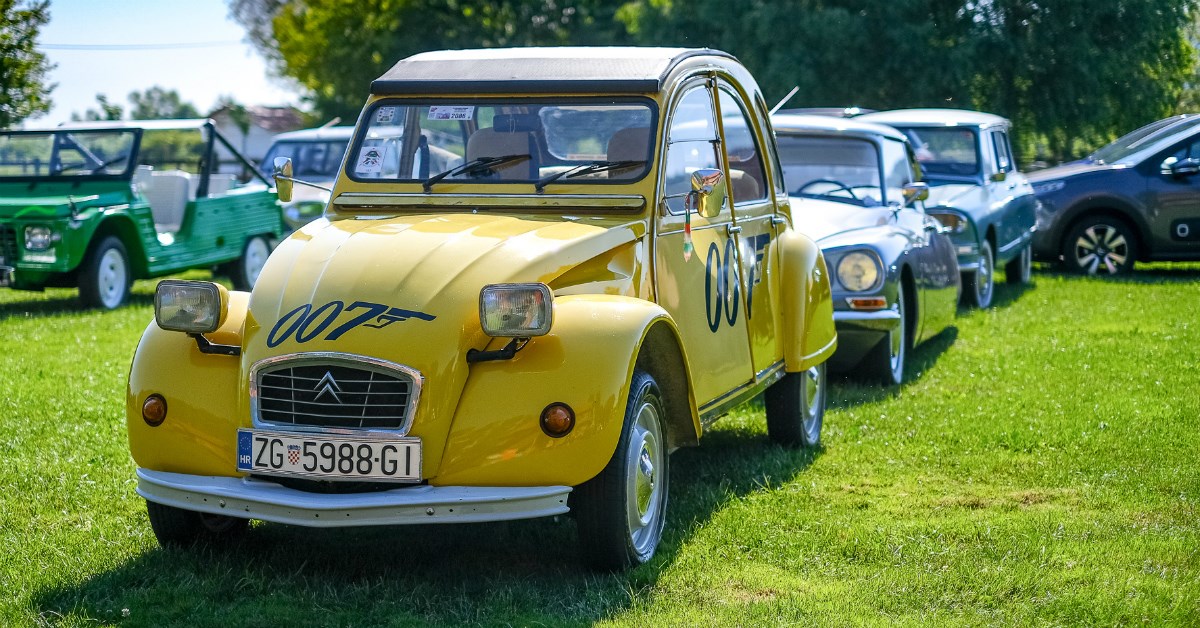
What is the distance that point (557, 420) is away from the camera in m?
4.46

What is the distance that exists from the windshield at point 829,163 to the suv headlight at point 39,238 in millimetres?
6966

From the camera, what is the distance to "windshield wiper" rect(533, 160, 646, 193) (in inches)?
222

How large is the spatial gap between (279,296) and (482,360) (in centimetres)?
77

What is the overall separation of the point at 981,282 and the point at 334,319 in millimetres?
9359

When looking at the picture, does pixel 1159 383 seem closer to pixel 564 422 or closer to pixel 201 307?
pixel 564 422

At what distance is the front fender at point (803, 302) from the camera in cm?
681

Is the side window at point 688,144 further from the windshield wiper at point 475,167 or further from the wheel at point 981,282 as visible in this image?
the wheel at point 981,282

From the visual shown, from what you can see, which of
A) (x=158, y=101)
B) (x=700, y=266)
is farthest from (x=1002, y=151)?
(x=158, y=101)

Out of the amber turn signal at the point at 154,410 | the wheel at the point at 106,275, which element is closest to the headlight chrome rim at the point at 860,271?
the amber turn signal at the point at 154,410

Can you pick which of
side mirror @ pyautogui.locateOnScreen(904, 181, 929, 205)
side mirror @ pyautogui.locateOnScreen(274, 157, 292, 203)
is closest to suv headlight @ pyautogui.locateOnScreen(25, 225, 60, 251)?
side mirror @ pyautogui.locateOnScreen(274, 157, 292, 203)

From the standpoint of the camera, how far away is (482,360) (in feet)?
15.0

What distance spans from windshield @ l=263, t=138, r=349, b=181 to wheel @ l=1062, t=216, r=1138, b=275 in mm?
10076

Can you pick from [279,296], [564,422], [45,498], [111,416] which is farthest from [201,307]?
[111,416]

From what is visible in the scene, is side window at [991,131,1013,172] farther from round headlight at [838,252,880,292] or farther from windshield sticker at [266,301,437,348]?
windshield sticker at [266,301,437,348]
